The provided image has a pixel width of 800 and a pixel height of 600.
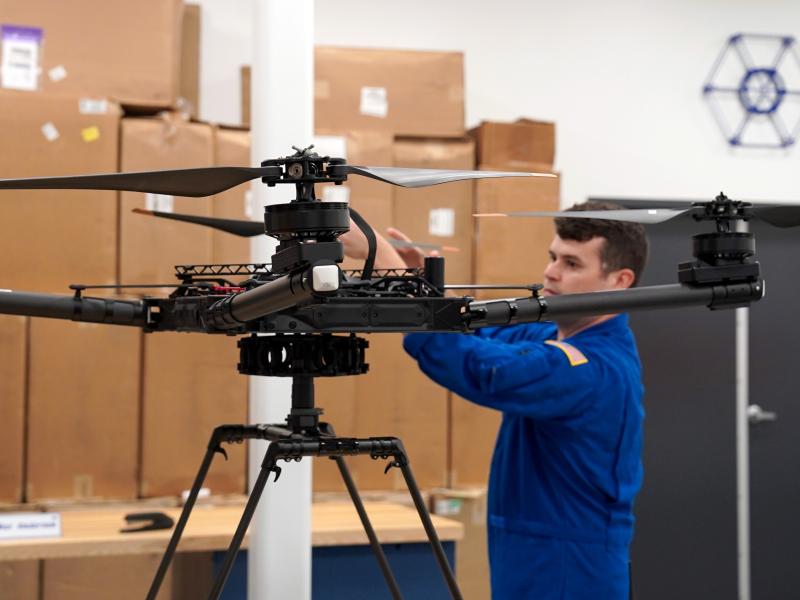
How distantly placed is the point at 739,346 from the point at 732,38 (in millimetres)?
1366

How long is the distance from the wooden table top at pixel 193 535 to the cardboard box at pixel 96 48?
4.46 feet

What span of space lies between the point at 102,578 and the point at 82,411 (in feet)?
2.06

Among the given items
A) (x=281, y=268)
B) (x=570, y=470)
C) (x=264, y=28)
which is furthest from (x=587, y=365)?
(x=281, y=268)

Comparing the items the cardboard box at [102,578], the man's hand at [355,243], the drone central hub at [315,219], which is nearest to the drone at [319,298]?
the drone central hub at [315,219]

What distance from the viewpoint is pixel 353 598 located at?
2.86 m

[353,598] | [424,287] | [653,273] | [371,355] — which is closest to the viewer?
[424,287]

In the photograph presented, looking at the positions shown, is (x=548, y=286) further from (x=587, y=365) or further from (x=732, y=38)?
(x=732, y=38)

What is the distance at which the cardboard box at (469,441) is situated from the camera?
3604 mm

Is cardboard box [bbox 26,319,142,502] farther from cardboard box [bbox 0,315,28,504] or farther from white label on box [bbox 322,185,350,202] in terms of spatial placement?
white label on box [bbox 322,185,350,202]

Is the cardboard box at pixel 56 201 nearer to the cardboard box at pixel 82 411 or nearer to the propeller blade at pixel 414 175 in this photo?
the cardboard box at pixel 82 411

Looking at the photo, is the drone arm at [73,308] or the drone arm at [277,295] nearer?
the drone arm at [277,295]

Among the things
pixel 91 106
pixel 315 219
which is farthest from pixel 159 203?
pixel 315 219

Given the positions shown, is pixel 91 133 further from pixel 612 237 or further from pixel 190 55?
pixel 612 237

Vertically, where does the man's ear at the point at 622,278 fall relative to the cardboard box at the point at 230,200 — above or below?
below
